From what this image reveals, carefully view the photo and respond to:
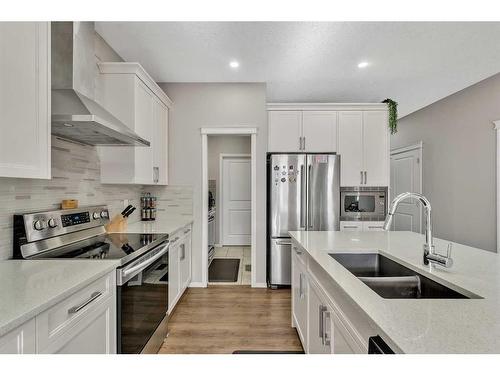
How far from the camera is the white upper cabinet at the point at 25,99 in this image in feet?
3.67

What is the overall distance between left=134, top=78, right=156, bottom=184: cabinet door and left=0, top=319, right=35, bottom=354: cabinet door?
5.71 ft

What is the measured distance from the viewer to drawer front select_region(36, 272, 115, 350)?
36.5 inches

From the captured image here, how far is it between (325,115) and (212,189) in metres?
2.96

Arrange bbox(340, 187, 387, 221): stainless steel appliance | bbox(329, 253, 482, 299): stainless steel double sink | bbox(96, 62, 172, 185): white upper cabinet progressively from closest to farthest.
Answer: bbox(329, 253, 482, 299): stainless steel double sink < bbox(96, 62, 172, 185): white upper cabinet < bbox(340, 187, 387, 221): stainless steel appliance

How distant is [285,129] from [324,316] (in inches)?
101

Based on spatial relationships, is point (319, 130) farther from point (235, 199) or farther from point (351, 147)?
point (235, 199)

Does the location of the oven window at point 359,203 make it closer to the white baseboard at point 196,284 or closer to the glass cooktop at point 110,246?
the white baseboard at point 196,284

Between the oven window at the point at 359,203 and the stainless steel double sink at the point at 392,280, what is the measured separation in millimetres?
1868

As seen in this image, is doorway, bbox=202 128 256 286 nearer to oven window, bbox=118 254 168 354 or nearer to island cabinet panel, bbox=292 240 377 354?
oven window, bbox=118 254 168 354

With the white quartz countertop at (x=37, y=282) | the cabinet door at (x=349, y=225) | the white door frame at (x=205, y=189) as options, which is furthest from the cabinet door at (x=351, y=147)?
the white quartz countertop at (x=37, y=282)

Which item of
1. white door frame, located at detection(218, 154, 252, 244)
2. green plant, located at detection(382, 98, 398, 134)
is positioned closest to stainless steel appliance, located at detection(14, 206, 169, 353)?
green plant, located at detection(382, 98, 398, 134)

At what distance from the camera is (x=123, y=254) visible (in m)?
1.57

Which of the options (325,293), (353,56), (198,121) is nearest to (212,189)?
(198,121)

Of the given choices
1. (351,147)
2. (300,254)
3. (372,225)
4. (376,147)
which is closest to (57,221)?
(300,254)
